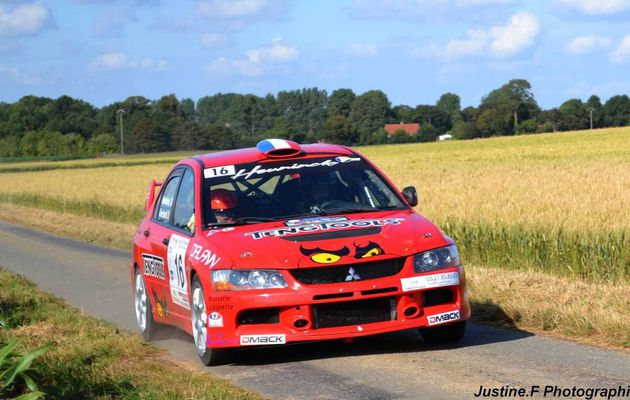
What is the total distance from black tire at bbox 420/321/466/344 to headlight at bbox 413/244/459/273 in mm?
560

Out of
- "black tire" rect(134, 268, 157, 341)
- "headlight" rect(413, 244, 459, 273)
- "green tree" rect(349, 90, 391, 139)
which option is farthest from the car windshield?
"green tree" rect(349, 90, 391, 139)

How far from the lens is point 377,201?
9453 millimetres

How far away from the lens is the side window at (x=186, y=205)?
9289 millimetres

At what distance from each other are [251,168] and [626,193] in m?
11.2

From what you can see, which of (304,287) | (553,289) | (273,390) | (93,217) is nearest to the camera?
(273,390)

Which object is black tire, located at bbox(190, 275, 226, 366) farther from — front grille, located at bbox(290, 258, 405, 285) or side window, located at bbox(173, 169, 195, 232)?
front grille, located at bbox(290, 258, 405, 285)

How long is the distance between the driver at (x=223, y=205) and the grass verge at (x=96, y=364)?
1166 millimetres

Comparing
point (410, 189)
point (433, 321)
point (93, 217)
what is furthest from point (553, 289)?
point (93, 217)

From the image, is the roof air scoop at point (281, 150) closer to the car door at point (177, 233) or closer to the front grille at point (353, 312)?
the car door at point (177, 233)

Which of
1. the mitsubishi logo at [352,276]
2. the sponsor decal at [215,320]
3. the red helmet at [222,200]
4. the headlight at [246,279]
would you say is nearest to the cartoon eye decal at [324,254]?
the mitsubishi logo at [352,276]

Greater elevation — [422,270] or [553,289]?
[422,270]

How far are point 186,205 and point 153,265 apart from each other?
2.52 ft

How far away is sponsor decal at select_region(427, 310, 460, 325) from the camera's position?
325 inches

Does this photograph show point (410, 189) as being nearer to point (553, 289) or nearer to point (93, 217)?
point (553, 289)
